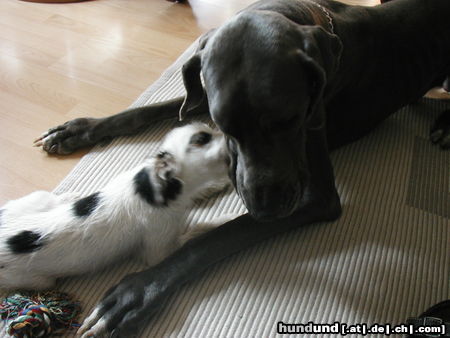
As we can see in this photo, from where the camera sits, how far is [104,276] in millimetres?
1233

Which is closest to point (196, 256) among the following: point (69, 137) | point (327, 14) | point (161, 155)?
point (161, 155)

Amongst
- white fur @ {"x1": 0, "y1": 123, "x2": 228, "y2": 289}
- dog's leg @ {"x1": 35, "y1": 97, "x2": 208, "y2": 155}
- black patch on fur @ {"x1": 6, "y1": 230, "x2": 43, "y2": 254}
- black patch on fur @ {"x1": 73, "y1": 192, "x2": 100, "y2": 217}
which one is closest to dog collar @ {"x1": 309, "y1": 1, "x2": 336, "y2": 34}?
white fur @ {"x1": 0, "y1": 123, "x2": 228, "y2": 289}

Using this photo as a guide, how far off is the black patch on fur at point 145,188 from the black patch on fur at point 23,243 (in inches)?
11.7

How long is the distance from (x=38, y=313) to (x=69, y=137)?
734 mm

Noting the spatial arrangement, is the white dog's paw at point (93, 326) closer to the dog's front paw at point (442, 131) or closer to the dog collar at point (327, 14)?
the dog collar at point (327, 14)

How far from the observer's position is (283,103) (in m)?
0.95

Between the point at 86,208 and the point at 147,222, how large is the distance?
18 centimetres

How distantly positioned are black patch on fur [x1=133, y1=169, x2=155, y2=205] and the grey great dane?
188 mm

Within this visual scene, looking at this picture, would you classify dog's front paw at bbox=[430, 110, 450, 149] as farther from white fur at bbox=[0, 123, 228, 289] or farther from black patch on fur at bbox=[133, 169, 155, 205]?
black patch on fur at bbox=[133, 169, 155, 205]

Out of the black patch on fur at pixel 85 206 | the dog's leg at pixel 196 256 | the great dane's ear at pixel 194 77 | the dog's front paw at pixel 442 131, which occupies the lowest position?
the dog's front paw at pixel 442 131

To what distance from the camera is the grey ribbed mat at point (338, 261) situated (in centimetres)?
115

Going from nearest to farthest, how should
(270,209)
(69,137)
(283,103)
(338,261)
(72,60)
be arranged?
(283,103) < (270,209) < (338,261) < (69,137) < (72,60)

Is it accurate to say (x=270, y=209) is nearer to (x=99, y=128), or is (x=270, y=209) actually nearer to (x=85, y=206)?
(x=85, y=206)

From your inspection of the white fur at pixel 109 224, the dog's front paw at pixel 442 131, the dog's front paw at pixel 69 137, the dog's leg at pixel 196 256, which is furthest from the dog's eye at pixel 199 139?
the dog's front paw at pixel 442 131
